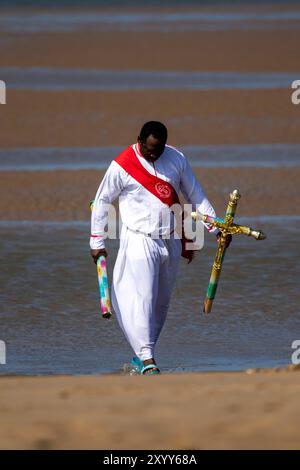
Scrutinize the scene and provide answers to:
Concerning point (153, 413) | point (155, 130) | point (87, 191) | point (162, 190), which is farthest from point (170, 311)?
point (87, 191)

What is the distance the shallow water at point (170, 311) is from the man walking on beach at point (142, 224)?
2.50 ft

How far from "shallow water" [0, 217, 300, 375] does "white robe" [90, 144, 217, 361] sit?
30.3 inches

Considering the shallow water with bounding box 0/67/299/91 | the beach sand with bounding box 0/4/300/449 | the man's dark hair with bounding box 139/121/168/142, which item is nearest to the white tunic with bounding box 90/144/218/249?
the man's dark hair with bounding box 139/121/168/142

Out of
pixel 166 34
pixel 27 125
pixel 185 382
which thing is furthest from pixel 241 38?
pixel 185 382

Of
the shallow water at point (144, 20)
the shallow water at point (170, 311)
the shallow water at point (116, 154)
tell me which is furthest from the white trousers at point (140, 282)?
the shallow water at point (144, 20)

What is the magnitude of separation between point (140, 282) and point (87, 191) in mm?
7707

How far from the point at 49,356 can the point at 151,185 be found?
1765 millimetres

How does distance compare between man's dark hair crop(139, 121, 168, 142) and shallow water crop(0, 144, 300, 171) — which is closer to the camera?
man's dark hair crop(139, 121, 168, 142)

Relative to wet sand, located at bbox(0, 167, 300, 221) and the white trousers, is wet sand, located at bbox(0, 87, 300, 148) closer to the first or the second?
wet sand, located at bbox(0, 167, 300, 221)

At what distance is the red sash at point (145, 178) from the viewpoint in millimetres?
8500

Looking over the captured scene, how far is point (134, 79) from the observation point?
84.8ft

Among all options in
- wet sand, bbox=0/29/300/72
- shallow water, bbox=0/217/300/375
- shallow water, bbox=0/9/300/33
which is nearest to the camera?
shallow water, bbox=0/217/300/375

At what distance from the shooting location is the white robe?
28.0 ft
